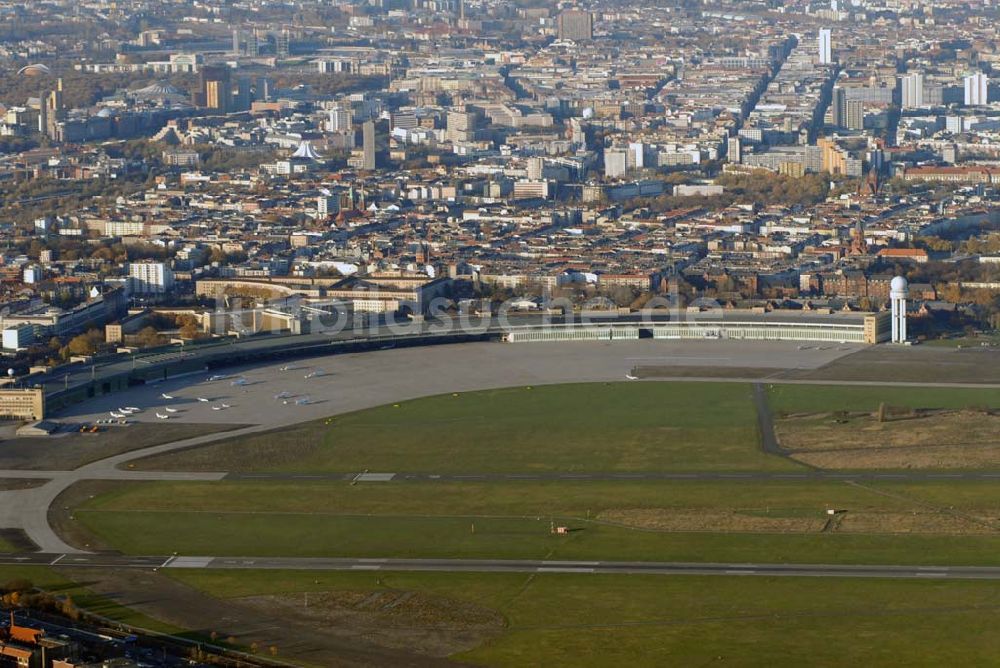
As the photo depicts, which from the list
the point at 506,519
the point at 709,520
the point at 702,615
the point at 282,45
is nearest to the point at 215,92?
the point at 282,45

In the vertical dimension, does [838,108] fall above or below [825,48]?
below

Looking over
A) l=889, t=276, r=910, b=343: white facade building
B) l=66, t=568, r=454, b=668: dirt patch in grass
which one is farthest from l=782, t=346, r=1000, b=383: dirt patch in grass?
l=66, t=568, r=454, b=668: dirt patch in grass

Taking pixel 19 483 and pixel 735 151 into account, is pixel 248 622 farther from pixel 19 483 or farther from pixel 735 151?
pixel 735 151

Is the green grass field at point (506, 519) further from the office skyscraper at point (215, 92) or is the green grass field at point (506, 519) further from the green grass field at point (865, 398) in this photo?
Result: the office skyscraper at point (215, 92)

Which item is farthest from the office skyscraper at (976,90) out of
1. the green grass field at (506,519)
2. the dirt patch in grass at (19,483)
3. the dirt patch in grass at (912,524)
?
the dirt patch in grass at (19,483)

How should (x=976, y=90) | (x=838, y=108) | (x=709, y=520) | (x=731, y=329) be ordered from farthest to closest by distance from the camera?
(x=976, y=90), (x=838, y=108), (x=731, y=329), (x=709, y=520)

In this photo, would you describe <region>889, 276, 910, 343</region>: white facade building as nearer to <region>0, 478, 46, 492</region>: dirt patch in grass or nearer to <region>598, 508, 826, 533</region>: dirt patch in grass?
<region>598, 508, 826, 533</region>: dirt patch in grass
